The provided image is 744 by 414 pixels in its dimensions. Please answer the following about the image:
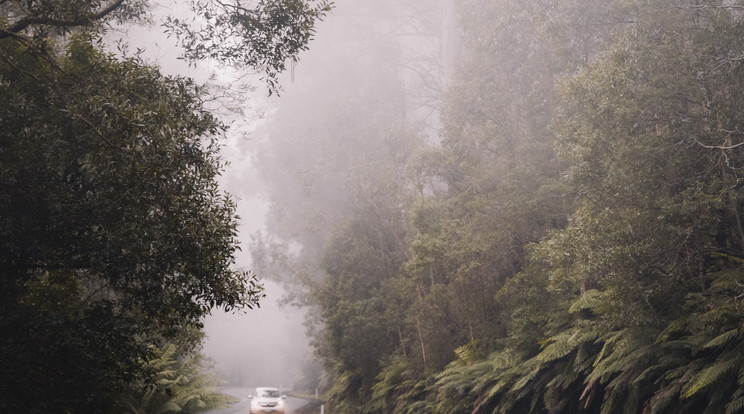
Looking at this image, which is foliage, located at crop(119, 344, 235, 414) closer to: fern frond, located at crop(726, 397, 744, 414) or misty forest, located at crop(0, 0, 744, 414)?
misty forest, located at crop(0, 0, 744, 414)

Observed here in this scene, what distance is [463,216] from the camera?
61.6 feet

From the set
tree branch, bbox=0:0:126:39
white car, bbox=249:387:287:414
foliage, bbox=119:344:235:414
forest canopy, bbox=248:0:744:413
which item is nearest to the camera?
tree branch, bbox=0:0:126:39

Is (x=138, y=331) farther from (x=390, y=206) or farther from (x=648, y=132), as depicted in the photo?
(x=390, y=206)

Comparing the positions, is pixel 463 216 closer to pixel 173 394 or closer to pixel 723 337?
pixel 173 394

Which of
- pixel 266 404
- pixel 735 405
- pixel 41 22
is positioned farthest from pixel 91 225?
pixel 266 404

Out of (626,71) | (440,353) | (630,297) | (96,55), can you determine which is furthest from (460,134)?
(96,55)

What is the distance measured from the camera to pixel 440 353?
19.2m

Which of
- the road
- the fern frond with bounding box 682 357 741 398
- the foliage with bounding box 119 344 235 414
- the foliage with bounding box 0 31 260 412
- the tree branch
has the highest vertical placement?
the road

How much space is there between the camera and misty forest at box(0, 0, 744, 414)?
6996 millimetres

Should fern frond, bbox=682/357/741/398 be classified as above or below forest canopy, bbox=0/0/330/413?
below

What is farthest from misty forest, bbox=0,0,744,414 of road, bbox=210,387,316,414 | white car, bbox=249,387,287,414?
road, bbox=210,387,316,414

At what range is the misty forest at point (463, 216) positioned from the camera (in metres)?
7.00

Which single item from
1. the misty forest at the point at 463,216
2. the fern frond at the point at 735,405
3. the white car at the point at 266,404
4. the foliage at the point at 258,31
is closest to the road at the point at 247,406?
the white car at the point at 266,404

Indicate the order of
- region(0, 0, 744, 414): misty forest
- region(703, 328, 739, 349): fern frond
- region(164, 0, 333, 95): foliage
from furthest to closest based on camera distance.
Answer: region(164, 0, 333, 95): foliage → region(703, 328, 739, 349): fern frond → region(0, 0, 744, 414): misty forest
